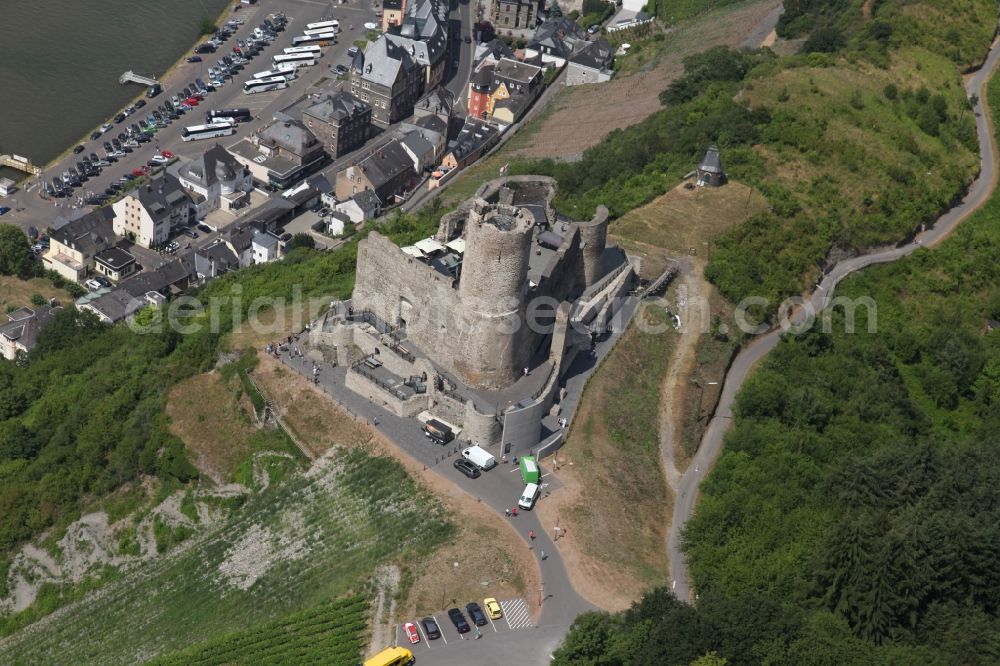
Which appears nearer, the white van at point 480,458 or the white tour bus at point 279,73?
the white van at point 480,458

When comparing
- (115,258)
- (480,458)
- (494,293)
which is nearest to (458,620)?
(480,458)

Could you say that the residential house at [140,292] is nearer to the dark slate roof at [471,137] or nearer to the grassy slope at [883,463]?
the dark slate roof at [471,137]

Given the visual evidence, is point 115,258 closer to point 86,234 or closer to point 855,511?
point 86,234

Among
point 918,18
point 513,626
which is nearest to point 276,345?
point 513,626

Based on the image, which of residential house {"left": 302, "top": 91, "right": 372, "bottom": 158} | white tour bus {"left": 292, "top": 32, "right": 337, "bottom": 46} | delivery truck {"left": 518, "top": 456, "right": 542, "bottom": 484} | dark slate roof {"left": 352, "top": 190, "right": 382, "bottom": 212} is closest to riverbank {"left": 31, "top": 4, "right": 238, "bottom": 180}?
white tour bus {"left": 292, "top": 32, "right": 337, "bottom": 46}

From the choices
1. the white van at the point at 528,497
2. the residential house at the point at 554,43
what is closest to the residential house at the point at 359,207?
the residential house at the point at 554,43
